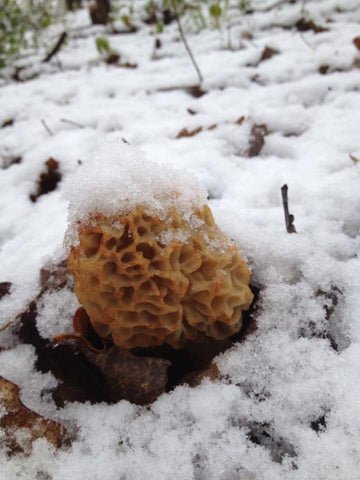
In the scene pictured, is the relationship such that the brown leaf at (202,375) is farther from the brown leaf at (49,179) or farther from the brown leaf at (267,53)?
the brown leaf at (267,53)

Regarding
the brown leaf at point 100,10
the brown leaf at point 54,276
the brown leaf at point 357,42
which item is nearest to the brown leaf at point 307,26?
the brown leaf at point 357,42

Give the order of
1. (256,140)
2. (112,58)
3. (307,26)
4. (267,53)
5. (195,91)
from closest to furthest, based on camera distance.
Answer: (256,140) → (195,91) → (267,53) → (307,26) → (112,58)

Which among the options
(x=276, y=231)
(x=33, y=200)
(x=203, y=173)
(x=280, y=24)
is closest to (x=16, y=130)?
(x=33, y=200)

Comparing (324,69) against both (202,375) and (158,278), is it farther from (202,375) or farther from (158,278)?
(202,375)

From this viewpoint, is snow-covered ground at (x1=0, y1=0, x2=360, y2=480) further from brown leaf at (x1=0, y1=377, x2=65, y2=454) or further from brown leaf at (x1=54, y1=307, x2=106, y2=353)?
brown leaf at (x1=54, y1=307, x2=106, y2=353)

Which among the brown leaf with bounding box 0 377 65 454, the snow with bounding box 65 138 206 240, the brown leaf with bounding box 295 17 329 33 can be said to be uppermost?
the snow with bounding box 65 138 206 240

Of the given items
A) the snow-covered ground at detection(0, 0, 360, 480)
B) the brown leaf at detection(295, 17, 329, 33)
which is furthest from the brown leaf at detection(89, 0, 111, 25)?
the brown leaf at detection(295, 17, 329, 33)

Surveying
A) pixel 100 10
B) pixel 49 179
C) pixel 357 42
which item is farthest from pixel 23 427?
pixel 100 10
